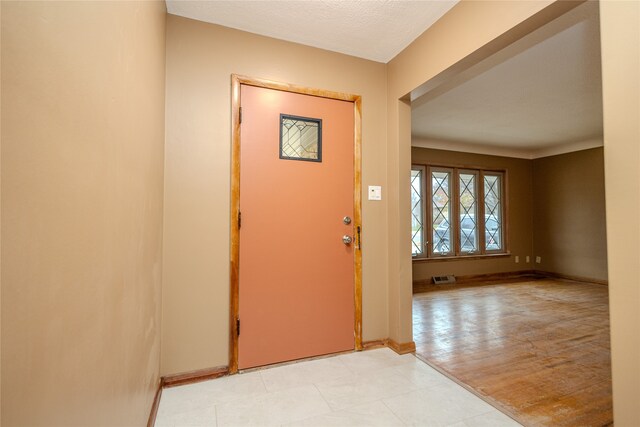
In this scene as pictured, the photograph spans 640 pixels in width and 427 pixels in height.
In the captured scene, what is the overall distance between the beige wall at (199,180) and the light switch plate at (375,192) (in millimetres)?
1121

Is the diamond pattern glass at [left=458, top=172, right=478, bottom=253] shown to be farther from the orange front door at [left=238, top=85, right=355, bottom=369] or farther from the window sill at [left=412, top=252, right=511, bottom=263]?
the orange front door at [left=238, top=85, right=355, bottom=369]

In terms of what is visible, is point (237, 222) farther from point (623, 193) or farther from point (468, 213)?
point (468, 213)

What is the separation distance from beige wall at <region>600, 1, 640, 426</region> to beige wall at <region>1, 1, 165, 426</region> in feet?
5.51

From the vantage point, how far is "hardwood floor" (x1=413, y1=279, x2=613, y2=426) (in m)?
1.72

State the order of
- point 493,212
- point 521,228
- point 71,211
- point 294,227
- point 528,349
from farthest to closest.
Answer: point 521,228, point 493,212, point 528,349, point 294,227, point 71,211

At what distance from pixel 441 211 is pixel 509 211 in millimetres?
1680

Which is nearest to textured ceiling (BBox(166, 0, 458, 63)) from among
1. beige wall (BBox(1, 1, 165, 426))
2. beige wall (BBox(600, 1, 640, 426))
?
beige wall (BBox(1, 1, 165, 426))

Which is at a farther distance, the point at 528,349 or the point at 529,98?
the point at 529,98

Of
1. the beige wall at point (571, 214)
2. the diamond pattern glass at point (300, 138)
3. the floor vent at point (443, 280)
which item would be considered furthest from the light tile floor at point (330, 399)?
the beige wall at point (571, 214)

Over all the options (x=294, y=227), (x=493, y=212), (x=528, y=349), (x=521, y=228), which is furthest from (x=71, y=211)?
(x=521, y=228)

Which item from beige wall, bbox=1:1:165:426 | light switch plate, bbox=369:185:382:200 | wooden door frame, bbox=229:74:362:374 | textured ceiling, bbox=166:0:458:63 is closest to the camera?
beige wall, bbox=1:1:165:426

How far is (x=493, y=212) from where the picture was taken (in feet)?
19.0

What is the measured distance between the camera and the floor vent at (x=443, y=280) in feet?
16.8

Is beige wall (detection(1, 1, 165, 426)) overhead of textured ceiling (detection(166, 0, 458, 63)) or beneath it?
beneath
